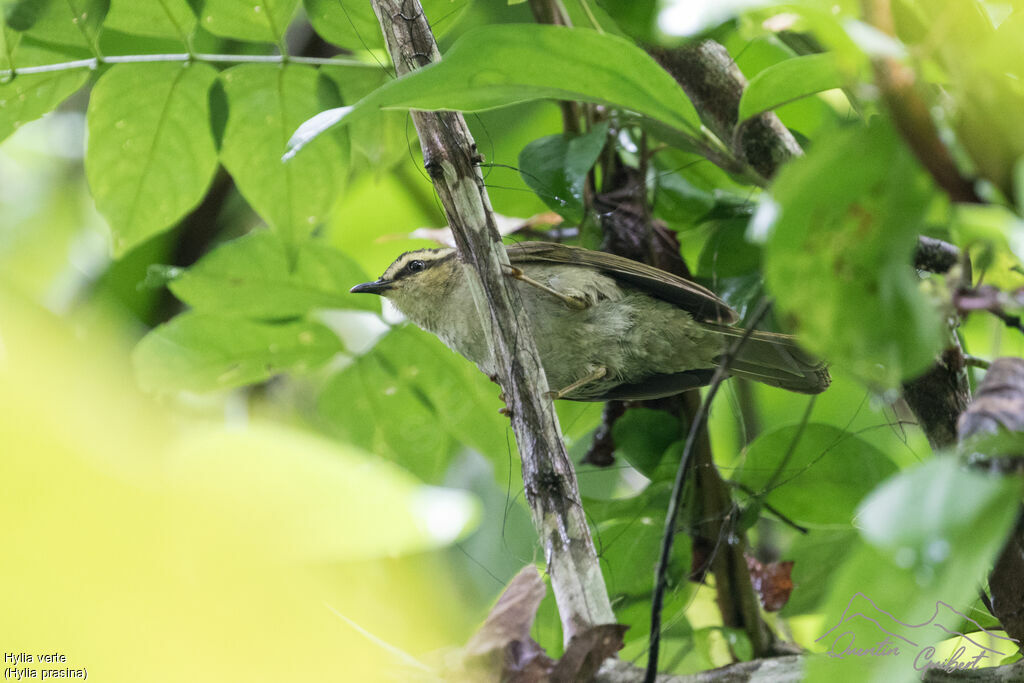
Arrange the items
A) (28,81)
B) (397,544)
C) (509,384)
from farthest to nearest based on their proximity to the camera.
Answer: (397,544)
(28,81)
(509,384)

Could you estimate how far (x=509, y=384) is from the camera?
1.43 metres

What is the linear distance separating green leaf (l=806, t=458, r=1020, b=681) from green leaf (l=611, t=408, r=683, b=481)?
120 cm

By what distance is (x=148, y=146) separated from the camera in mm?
2068

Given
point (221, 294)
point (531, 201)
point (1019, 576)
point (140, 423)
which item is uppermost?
point (531, 201)

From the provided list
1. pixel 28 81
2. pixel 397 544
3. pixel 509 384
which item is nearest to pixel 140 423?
pixel 397 544

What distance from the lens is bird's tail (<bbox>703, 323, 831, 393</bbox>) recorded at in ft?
6.71

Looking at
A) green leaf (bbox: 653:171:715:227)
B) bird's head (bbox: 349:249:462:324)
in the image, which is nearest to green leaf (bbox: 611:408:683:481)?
green leaf (bbox: 653:171:715:227)

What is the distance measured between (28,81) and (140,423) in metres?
1.19

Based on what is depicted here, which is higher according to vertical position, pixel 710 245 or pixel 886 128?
pixel 886 128

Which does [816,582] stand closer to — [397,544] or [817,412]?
[817,412]

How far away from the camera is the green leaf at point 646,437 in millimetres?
2082

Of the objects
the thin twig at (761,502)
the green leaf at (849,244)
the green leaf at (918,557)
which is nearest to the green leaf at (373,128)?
the thin twig at (761,502)

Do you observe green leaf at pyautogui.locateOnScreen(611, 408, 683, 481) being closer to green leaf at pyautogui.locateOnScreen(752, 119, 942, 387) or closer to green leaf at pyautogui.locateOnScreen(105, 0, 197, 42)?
green leaf at pyautogui.locateOnScreen(752, 119, 942, 387)

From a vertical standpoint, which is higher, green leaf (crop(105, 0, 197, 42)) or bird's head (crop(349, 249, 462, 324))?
green leaf (crop(105, 0, 197, 42))
